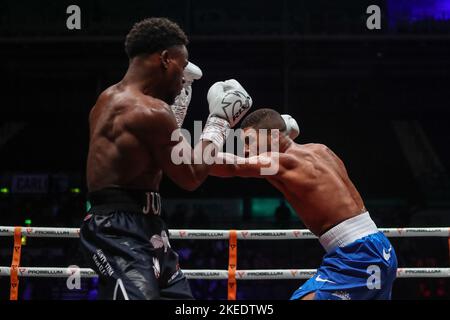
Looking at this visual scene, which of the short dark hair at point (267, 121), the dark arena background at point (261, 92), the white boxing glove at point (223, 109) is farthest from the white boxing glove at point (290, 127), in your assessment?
the dark arena background at point (261, 92)

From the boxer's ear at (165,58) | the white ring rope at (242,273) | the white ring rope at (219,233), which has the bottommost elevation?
the white ring rope at (242,273)

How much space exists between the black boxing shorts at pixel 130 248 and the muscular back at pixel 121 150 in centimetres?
4

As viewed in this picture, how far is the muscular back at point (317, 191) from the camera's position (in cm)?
266

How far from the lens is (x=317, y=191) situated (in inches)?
105

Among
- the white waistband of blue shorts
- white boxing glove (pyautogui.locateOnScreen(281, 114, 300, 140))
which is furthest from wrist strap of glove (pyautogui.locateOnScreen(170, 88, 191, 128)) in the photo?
the white waistband of blue shorts

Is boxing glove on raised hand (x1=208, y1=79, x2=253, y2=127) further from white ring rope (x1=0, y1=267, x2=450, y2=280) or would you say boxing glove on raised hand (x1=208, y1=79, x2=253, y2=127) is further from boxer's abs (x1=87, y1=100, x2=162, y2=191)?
white ring rope (x1=0, y1=267, x2=450, y2=280)

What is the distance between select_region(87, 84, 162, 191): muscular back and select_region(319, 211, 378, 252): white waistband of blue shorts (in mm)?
942

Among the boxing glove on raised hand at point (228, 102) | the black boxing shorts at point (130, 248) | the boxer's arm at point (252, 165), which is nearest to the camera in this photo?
the black boxing shorts at point (130, 248)

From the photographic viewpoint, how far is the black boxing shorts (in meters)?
1.87

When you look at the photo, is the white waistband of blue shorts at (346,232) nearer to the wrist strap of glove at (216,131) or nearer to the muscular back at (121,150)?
the wrist strap of glove at (216,131)

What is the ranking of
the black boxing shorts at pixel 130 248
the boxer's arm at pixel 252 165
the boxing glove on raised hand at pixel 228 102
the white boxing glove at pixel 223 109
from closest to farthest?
the black boxing shorts at pixel 130 248 < the white boxing glove at pixel 223 109 < the boxing glove on raised hand at pixel 228 102 < the boxer's arm at pixel 252 165

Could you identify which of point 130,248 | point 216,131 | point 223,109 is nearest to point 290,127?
point 223,109

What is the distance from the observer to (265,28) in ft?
35.3
